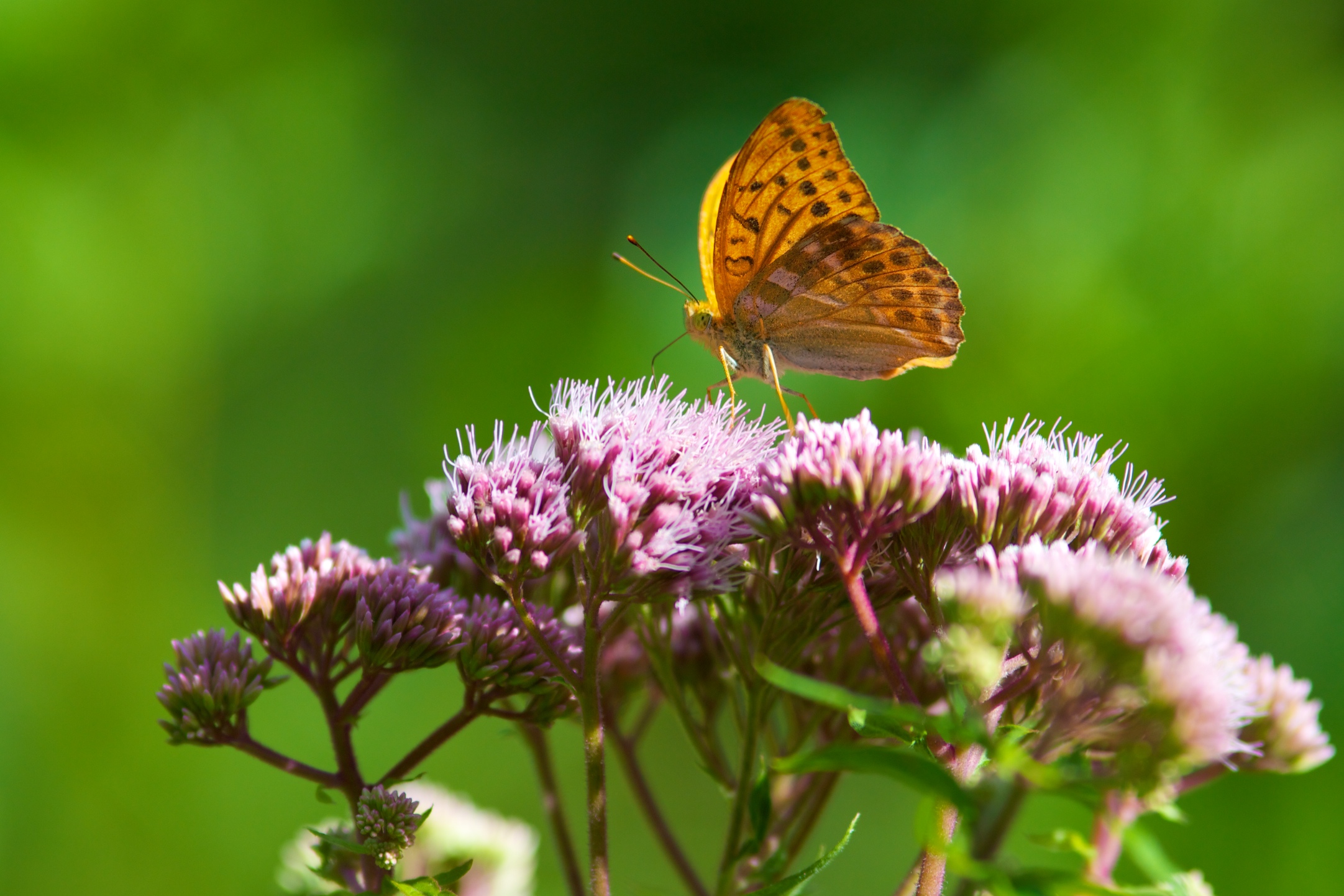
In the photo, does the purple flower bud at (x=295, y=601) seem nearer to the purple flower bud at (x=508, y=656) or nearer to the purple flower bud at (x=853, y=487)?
the purple flower bud at (x=508, y=656)

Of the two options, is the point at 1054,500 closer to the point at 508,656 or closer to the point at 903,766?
the point at 903,766

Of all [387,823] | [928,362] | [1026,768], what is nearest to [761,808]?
[387,823]

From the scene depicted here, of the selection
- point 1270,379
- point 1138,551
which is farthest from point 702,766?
point 1270,379

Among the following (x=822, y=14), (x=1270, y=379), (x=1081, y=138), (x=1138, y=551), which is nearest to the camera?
(x=1138, y=551)

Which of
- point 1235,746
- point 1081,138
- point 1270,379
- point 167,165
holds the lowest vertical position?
point 1235,746

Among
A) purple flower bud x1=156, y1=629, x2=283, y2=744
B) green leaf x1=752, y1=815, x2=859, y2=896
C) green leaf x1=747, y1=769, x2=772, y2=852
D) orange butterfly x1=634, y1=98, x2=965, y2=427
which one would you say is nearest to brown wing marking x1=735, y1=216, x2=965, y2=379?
orange butterfly x1=634, y1=98, x2=965, y2=427

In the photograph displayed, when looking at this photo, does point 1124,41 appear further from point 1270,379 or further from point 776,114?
point 776,114
